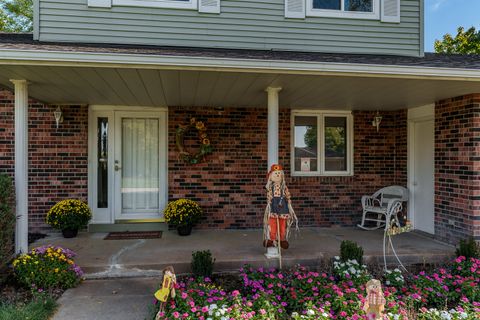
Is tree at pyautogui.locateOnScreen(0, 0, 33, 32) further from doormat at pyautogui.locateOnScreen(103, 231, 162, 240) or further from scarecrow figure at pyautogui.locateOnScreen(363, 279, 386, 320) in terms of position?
scarecrow figure at pyautogui.locateOnScreen(363, 279, 386, 320)

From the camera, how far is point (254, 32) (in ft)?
18.2

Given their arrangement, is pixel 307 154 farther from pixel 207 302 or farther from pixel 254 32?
pixel 207 302

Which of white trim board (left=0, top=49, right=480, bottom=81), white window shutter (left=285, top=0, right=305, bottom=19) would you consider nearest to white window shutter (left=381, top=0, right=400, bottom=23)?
white window shutter (left=285, top=0, right=305, bottom=19)

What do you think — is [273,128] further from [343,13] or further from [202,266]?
[343,13]

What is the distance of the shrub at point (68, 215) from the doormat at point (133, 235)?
506mm

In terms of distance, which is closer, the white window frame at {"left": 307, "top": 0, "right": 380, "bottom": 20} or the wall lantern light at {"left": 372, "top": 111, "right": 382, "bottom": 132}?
the white window frame at {"left": 307, "top": 0, "right": 380, "bottom": 20}

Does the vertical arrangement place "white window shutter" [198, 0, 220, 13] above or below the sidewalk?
above

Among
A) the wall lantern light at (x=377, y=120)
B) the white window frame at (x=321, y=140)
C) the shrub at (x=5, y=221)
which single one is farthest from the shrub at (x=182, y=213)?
the wall lantern light at (x=377, y=120)

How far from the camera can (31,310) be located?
10.0 feet

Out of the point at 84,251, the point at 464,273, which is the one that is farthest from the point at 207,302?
the point at 464,273

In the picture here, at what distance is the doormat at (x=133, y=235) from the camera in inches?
222

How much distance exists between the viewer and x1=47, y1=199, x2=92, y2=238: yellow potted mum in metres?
Result: 5.51

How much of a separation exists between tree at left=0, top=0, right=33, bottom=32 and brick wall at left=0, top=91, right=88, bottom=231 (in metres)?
13.1

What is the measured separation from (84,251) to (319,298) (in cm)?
334
